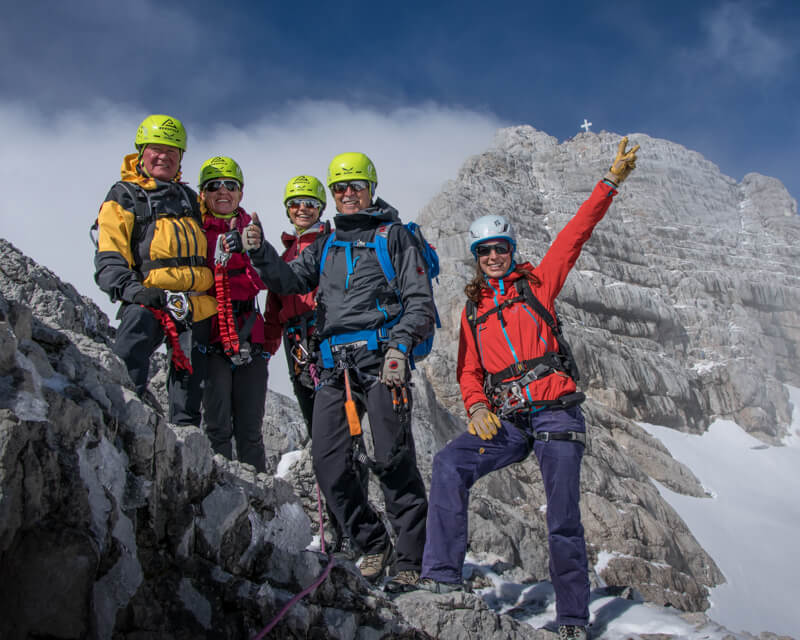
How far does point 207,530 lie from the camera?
12.1ft

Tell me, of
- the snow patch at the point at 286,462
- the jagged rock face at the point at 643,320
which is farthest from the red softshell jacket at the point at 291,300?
the jagged rock face at the point at 643,320

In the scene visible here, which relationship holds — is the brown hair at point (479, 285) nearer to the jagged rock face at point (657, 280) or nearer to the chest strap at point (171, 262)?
the chest strap at point (171, 262)

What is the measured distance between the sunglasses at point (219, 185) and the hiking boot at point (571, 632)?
18.2 ft

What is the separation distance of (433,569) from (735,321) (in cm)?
8755

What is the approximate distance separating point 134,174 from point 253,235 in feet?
6.22

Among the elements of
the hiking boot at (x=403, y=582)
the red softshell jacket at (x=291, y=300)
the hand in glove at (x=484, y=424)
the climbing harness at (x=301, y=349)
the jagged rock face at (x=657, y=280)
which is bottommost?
the hiking boot at (x=403, y=582)

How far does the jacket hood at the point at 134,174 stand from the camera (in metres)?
6.08

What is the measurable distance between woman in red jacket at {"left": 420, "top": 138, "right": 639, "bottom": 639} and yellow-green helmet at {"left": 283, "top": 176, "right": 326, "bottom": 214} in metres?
2.66

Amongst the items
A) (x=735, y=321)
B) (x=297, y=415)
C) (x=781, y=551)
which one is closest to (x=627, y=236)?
(x=735, y=321)

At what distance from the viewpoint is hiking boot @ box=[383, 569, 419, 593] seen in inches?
188

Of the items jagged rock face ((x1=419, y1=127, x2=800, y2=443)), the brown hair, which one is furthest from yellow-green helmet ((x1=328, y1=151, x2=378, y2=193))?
jagged rock face ((x1=419, y1=127, x2=800, y2=443))

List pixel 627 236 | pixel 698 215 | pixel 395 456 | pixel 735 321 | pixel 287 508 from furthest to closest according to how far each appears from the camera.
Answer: pixel 698 215 → pixel 627 236 → pixel 735 321 → pixel 395 456 → pixel 287 508

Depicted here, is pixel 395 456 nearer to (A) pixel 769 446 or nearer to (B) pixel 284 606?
(B) pixel 284 606

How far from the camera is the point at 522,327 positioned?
5898mm
